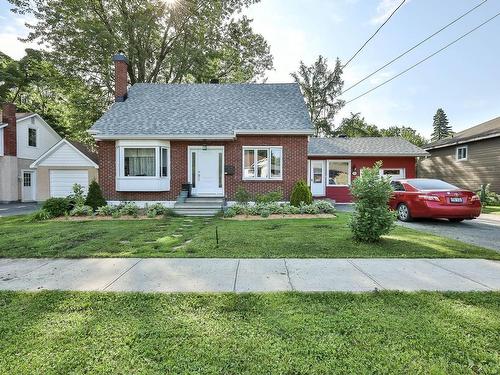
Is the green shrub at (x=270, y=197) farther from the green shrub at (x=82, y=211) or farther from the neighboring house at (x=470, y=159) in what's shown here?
the neighboring house at (x=470, y=159)

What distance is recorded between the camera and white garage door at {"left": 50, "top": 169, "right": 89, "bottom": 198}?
1673cm

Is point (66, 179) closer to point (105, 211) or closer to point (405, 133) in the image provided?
point (105, 211)

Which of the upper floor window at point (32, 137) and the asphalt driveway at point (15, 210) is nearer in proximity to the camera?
the asphalt driveway at point (15, 210)

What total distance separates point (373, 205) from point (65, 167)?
56.9 feet

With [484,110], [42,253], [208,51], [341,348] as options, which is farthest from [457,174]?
[42,253]

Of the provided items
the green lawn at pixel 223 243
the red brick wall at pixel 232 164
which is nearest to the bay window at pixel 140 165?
the red brick wall at pixel 232 164

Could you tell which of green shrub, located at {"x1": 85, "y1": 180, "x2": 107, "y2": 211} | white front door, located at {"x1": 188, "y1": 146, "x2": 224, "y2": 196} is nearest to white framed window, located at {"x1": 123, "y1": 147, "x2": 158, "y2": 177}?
green shrub, located at {"x1": 85, "y1": 180, "x2": 107, "y2": 211}

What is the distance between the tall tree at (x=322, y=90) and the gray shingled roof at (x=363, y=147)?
16.4m

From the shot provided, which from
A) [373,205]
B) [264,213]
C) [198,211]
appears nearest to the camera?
[373,205]

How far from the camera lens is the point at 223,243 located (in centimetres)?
624

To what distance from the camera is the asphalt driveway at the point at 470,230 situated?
6.73 metres

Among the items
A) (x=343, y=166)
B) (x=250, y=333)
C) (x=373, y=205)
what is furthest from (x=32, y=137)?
(x=250, y=333)

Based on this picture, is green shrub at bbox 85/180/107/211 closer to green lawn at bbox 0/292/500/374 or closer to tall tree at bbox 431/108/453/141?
green lawn at bbox 0/292/500/374

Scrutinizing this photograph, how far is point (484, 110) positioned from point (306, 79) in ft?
61.1
